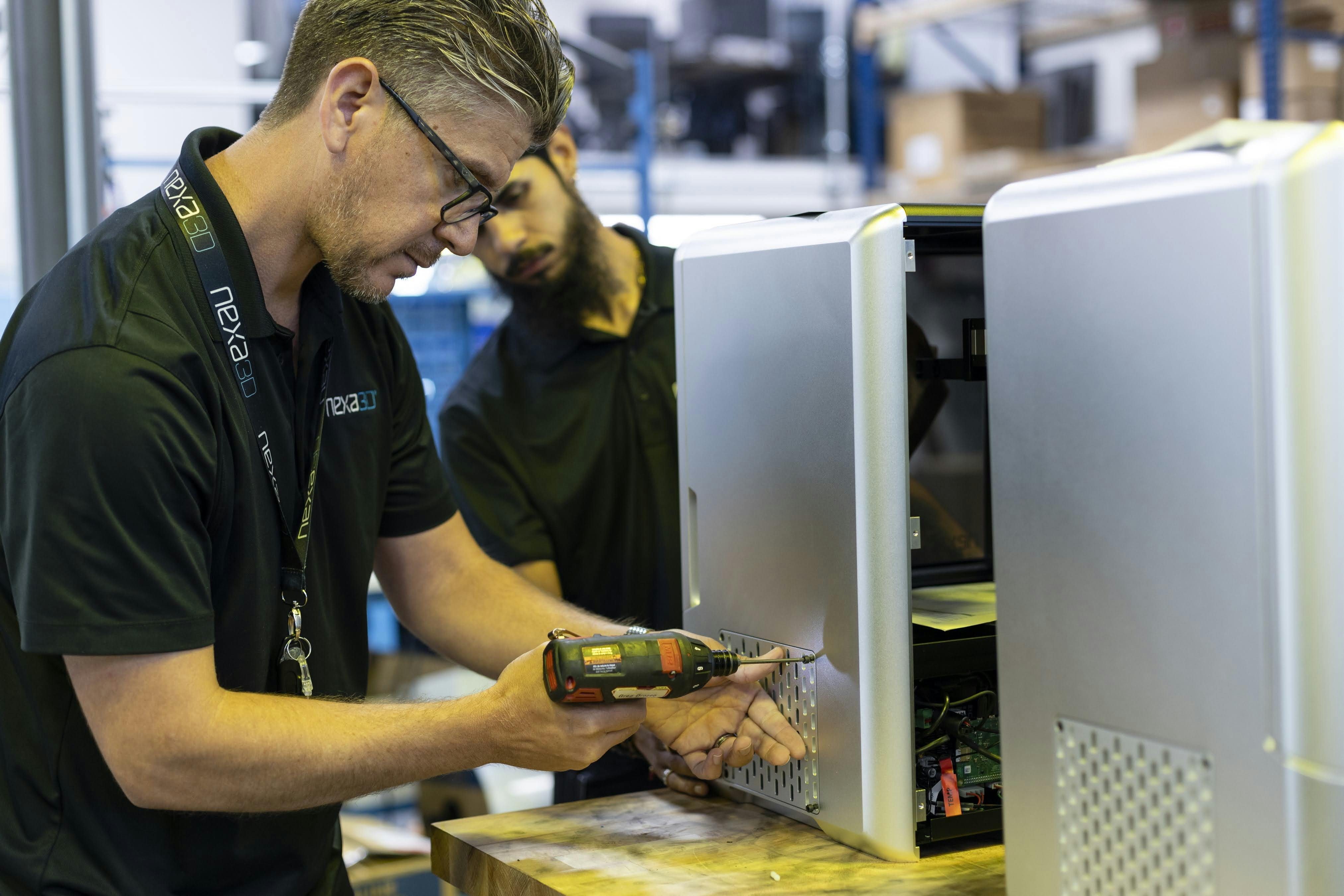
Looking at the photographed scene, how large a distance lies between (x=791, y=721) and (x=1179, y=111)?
10.2ft

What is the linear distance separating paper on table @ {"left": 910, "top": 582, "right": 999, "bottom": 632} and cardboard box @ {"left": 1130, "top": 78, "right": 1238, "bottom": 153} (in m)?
2.70

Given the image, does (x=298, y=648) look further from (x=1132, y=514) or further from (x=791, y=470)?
(x=1132, y=514)

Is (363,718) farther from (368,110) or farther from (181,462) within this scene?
(368,110)

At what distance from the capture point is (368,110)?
1016 mm

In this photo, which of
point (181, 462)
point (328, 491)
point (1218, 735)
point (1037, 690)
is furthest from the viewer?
point (328, 491)

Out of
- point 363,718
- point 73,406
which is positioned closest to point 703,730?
point 363,718

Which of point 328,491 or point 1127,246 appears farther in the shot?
point 328,491

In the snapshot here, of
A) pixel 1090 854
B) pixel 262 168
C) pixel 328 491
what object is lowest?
pixel 1090 854

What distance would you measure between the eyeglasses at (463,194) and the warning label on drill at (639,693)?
434mm

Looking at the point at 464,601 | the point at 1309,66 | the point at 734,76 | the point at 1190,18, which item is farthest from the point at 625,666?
the point at 734,76

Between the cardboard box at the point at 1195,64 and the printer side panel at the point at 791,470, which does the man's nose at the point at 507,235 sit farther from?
the cardboard box at the point at 1195,64

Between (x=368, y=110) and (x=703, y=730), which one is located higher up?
(x=368, y=110)

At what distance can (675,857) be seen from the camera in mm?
982

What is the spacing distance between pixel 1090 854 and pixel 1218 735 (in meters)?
0.14
